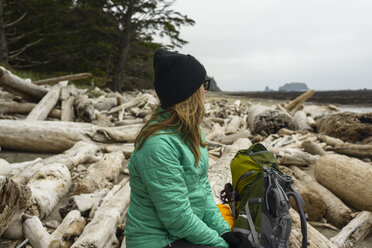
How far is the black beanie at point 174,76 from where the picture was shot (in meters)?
1.70

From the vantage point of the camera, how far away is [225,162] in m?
4.53

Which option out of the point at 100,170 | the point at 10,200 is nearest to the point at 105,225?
the point at 10,200

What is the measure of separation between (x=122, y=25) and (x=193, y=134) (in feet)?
62.2

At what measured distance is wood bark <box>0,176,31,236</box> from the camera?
235cm

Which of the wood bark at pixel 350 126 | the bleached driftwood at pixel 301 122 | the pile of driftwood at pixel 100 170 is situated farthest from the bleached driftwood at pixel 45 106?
the wood bark at pixel 350 126

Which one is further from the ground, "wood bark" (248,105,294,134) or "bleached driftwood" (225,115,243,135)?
"wood bark" (248,105,294,134)

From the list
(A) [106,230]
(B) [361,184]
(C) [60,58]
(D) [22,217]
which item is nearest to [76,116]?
(D) [22,217]

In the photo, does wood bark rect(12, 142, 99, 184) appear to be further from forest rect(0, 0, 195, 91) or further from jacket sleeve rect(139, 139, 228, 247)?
forest rect(0, 0, 195, 91)

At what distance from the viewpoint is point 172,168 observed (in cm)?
155

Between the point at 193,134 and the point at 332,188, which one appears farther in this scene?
the point at 332,188

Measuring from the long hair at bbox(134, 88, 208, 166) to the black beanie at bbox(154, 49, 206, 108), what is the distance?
6 cm

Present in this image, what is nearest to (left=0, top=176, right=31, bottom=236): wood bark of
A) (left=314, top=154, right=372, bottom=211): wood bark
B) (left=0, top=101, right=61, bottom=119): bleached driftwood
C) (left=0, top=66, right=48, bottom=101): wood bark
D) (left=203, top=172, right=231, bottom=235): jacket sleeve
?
(left=203, top=172, right=231, bottom=235): jacket sleeve

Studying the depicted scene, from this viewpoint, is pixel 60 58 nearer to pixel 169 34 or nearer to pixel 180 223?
pixel 169 34

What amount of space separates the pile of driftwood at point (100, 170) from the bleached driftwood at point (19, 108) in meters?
0.03
